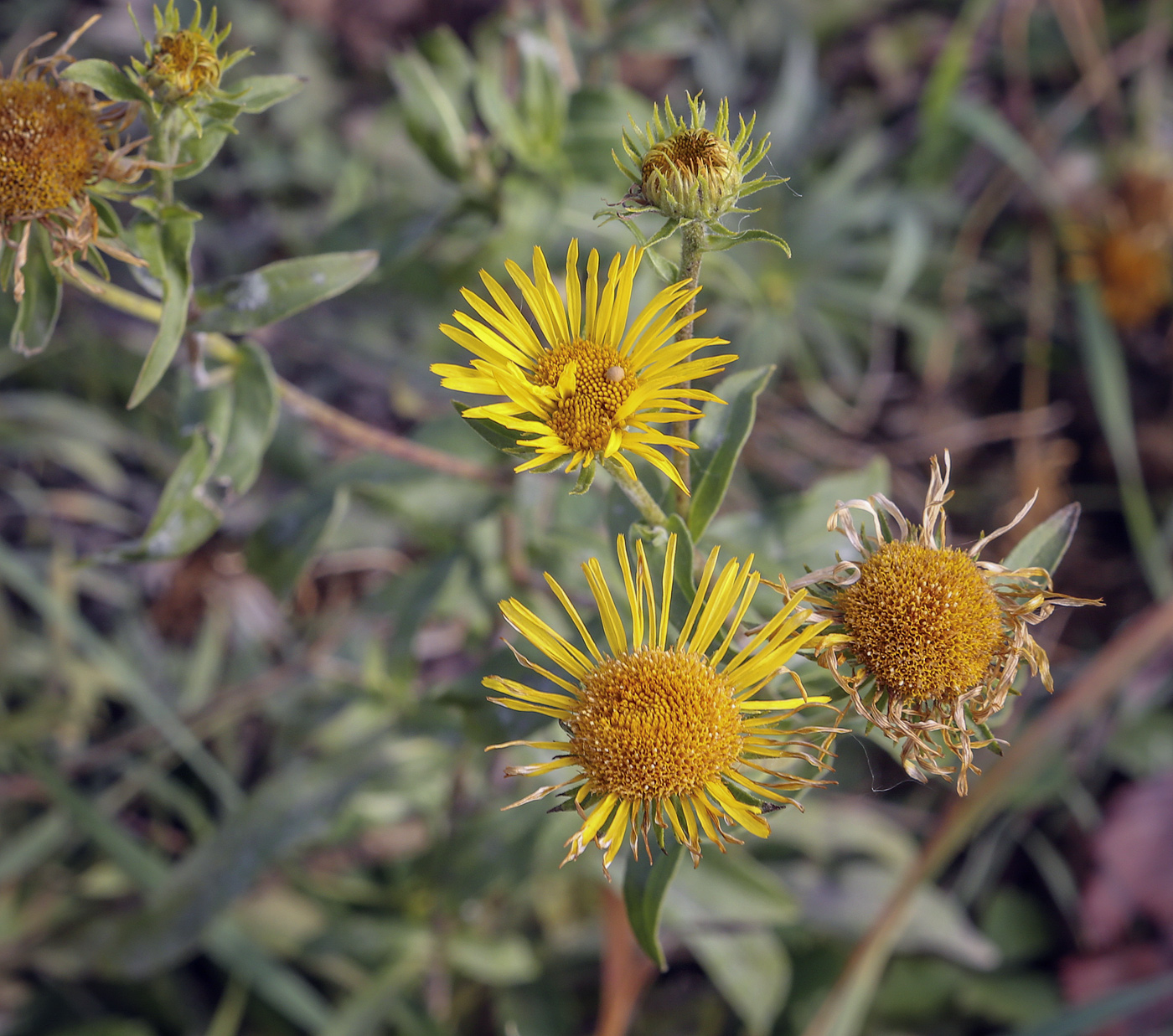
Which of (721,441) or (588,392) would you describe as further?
(721,441)

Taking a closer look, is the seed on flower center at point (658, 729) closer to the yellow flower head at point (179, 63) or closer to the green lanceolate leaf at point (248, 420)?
the green lanceolate leaf at point (248, 420)

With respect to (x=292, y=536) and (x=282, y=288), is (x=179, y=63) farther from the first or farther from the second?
(x=292, y=536)

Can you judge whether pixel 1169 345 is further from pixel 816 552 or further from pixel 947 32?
pixel 816 552

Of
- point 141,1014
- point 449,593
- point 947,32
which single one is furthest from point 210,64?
point 947,32

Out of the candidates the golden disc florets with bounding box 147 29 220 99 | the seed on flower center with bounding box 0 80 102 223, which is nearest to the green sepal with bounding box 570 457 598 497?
the golden disc florets with bounding box 147 29 220 99

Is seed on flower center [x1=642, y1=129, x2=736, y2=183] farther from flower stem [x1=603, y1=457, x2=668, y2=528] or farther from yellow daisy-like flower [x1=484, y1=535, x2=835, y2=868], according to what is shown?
yellow daisy-like flower [x1=484, y1=535, x2=835, y2=868]

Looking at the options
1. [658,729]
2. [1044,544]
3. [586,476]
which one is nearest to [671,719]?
[658,729]
